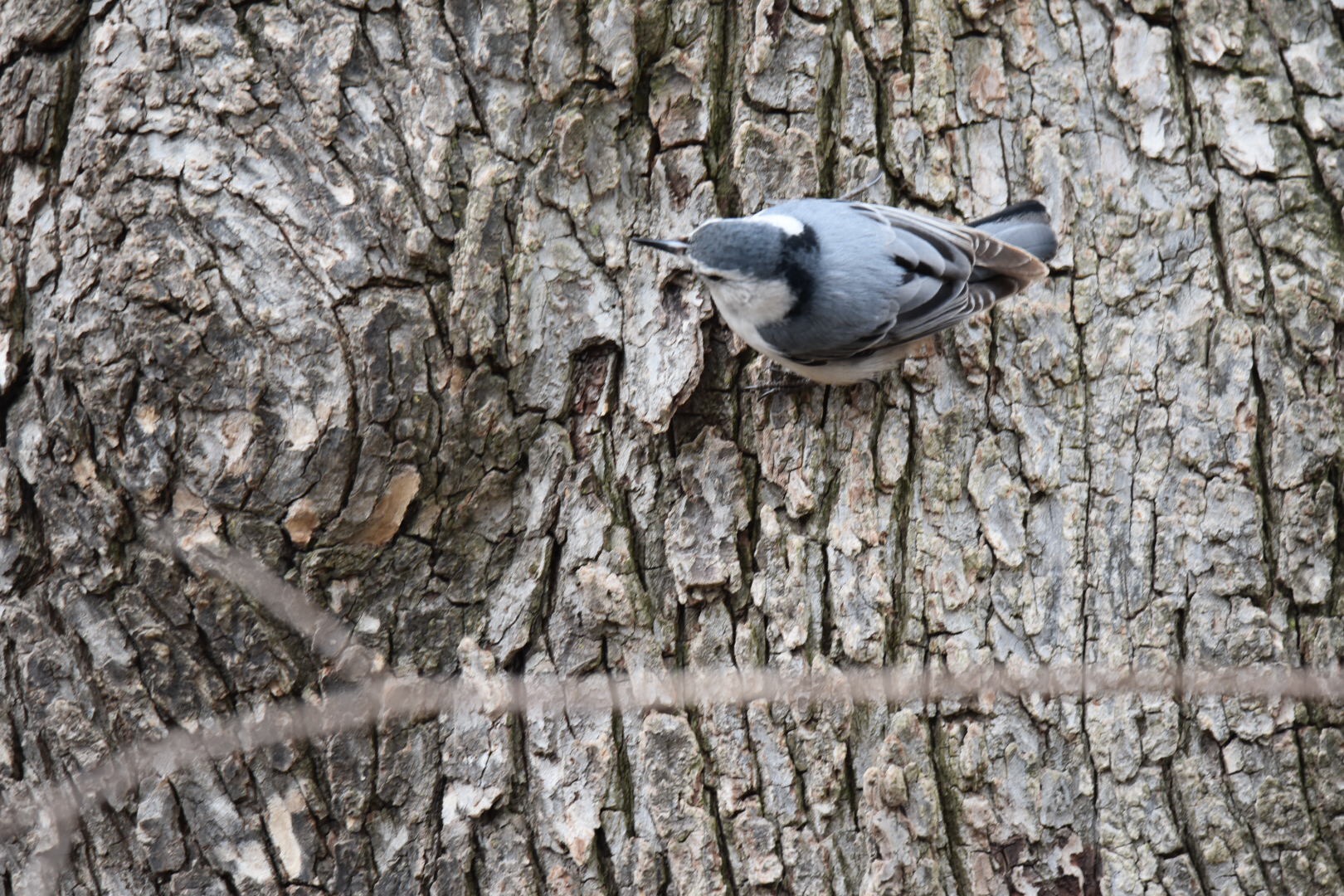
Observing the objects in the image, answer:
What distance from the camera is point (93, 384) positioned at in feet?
Answer: 6.26

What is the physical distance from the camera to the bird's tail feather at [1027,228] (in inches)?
81.1

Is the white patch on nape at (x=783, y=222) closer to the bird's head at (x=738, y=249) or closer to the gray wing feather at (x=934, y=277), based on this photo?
the bird's head at (x=738, y=249)

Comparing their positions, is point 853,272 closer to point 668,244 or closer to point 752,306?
point 752,306

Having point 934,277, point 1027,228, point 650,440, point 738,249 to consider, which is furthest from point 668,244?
point 1027,228

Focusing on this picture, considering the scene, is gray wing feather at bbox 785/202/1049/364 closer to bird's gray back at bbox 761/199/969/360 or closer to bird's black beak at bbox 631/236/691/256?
bird's gray back at bbox 761/199/969/360

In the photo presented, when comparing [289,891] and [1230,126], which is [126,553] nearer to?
[289,891]

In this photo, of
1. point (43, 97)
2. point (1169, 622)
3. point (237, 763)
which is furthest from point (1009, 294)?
point (43, 97)

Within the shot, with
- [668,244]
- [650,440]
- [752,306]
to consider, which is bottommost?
[650,440]

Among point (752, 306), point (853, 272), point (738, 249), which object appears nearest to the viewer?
point (738, 249)

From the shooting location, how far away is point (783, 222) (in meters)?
2.07

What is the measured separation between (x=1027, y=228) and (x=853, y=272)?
1.16 ft

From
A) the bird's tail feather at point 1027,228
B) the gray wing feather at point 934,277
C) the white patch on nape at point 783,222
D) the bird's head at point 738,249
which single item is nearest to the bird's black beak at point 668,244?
the bird's head at point 738,249

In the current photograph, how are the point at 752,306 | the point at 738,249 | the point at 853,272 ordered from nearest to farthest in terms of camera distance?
the point at 738,249 → the point at 752,306 → the point at 853,272

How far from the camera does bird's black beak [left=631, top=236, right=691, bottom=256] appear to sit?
79.0 inches
